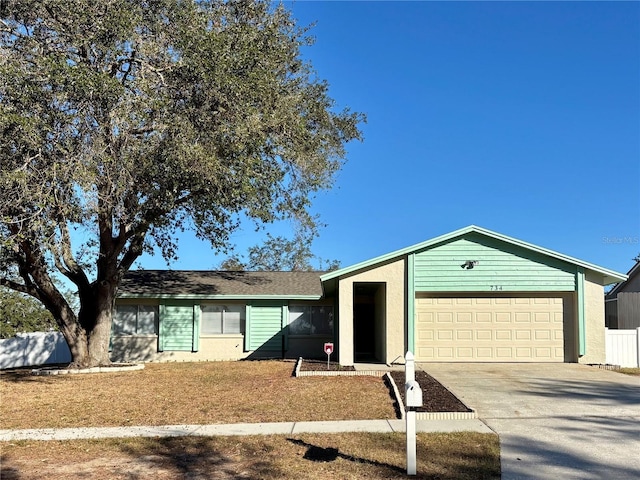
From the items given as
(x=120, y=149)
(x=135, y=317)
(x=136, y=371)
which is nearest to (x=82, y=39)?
(x=120, y=149)

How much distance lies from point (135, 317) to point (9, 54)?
36.3ft

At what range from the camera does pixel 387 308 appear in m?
16.5

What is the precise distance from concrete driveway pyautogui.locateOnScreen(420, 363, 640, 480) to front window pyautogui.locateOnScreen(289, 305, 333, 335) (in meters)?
6.27

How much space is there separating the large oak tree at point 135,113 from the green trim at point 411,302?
14.1 feet

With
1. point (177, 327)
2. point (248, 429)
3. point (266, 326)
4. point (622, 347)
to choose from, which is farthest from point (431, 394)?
point (177, 327)

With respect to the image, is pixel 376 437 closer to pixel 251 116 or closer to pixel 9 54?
pixel 251 116

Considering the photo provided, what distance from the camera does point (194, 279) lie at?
896 inches

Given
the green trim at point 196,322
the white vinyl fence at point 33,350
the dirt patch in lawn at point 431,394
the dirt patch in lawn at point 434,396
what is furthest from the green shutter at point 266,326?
the dirt patch in lawn at point 434,396

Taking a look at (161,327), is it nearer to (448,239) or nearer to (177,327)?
(177,327)

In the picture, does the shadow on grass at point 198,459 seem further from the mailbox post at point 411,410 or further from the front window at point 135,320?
the front window at point 135,320

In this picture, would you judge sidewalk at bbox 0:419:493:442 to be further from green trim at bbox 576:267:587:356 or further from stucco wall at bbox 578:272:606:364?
stucco wall at bbox 578:272:606:364

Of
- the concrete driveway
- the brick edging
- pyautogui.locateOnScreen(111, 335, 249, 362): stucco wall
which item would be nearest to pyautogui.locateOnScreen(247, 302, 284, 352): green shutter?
pyautogui.locateOnScreen(111, 335, 249, 362): stucco wall

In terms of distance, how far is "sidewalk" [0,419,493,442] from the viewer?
8.27m

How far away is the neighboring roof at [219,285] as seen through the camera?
20.2 metres
